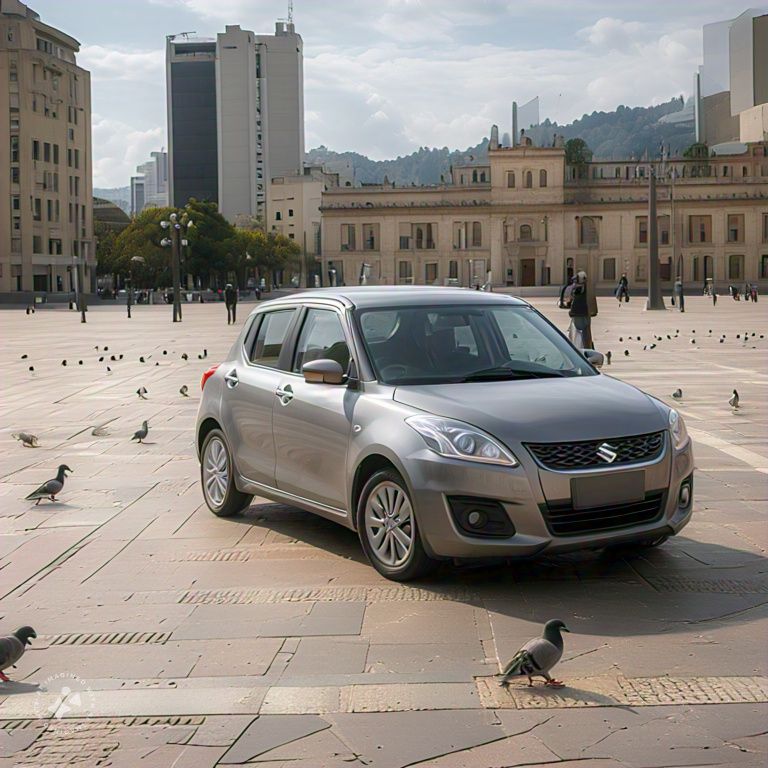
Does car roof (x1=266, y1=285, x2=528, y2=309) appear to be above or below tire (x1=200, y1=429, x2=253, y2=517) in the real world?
above

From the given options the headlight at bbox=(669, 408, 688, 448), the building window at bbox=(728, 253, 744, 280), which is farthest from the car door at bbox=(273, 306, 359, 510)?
the building window at bbox=(728, 253, 744, 280)

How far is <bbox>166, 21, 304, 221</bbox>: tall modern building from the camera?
Result: 613ft

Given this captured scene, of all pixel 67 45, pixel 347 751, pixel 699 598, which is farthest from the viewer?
pixel 67 45

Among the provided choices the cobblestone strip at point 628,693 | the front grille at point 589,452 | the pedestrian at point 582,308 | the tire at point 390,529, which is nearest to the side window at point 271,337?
the tire at point 390,529

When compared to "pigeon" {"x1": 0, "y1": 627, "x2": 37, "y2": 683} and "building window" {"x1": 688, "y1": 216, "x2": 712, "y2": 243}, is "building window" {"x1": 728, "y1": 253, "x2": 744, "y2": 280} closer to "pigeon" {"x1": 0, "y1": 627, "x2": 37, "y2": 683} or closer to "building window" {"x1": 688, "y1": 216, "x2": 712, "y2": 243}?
"building window" {"x1": 688, "y1": 216, "x2": 712, "y2": 243}

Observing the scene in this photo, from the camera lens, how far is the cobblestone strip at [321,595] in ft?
21.5

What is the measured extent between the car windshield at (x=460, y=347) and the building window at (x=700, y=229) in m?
123

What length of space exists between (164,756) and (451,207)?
412 feet

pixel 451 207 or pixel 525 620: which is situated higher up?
pixel 451 207

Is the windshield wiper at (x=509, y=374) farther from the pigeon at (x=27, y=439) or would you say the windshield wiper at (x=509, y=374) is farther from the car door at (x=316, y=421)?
the pigeon at (x=27, y=439)

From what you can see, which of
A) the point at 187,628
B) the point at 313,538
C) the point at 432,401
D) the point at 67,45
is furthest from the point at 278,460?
the point at 67,45

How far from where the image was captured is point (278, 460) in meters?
8.05

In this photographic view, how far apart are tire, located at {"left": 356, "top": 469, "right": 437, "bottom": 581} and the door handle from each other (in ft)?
3.72

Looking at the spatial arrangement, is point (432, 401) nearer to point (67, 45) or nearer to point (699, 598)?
point (699, 598)
